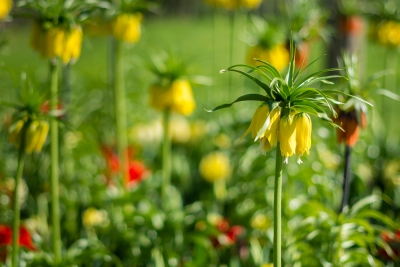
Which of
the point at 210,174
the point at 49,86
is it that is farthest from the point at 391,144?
the point at 49,86

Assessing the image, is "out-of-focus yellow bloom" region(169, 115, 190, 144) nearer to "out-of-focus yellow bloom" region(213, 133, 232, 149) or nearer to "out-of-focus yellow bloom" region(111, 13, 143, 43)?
"out-of-focus yellow bloom" region(213, 133, 232, 149)

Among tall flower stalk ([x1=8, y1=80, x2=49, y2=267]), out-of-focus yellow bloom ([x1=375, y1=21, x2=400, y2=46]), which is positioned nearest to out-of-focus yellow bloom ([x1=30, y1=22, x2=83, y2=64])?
tall flower stalk ([x1=8, y1=80, x2=49, y2=267])

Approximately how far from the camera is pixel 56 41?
1.77 metres

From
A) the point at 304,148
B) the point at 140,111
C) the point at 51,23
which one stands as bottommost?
the point at 140,111

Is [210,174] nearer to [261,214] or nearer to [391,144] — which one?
[261,214]

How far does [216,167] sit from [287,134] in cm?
162

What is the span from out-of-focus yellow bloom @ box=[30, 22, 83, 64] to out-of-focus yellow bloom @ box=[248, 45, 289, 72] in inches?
38.5

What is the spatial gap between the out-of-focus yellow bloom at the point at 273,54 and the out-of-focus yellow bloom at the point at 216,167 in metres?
0.60

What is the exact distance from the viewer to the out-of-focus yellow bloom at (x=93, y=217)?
2.40m

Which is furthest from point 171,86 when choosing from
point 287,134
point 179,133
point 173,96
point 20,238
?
point 179,133

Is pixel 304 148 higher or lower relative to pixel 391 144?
higher

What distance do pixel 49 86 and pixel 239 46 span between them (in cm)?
620

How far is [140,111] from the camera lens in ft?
12.8

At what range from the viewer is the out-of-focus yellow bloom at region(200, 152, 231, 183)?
2791 millimetres
